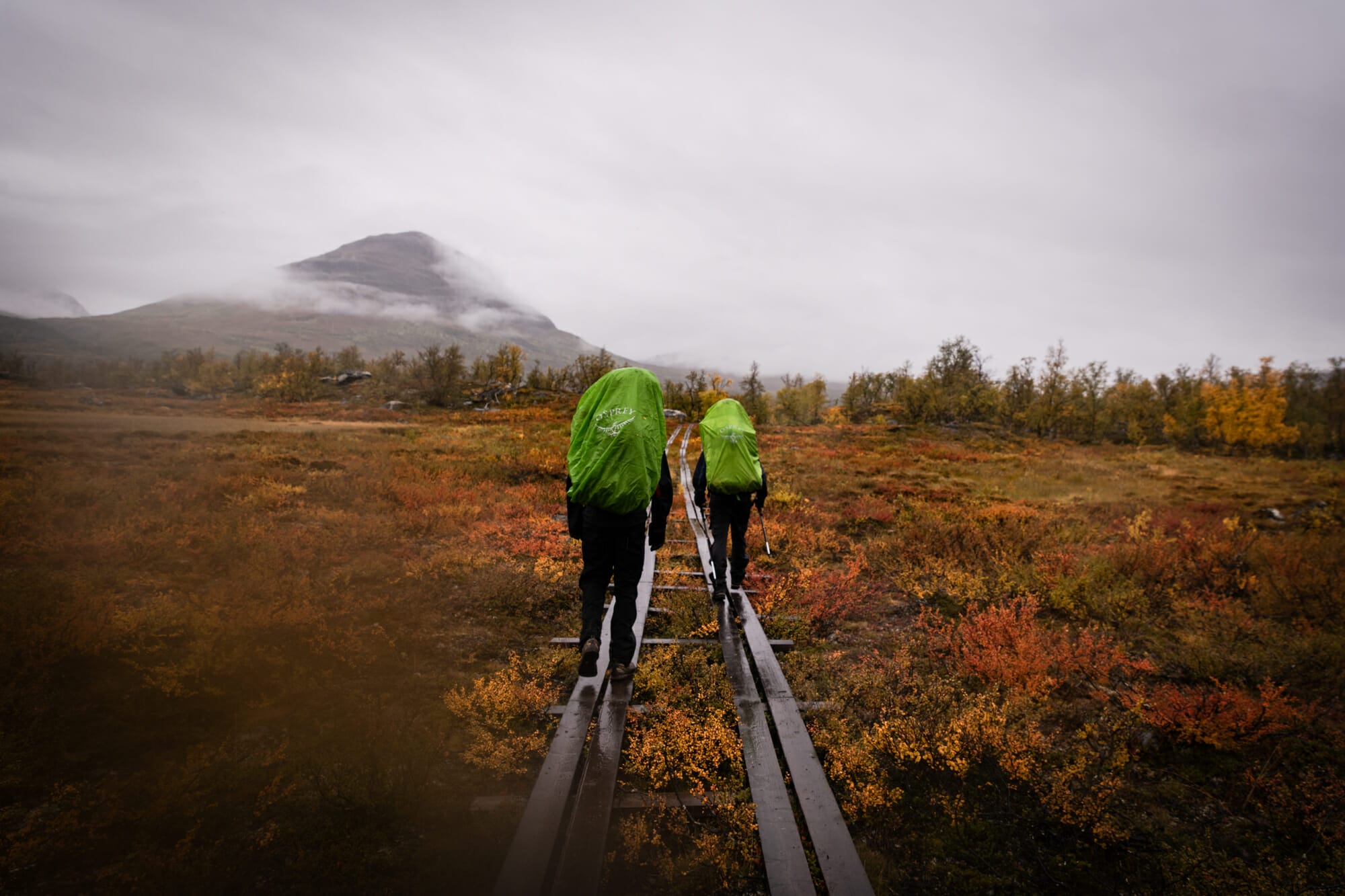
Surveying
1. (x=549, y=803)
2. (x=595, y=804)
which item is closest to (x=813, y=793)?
(x=595, y=804)

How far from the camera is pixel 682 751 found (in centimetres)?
396

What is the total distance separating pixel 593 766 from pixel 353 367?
101387 mm

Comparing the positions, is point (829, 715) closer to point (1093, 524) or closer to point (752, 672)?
point (752, 672)

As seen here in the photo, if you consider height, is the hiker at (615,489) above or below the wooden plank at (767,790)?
above

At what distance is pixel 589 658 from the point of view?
193 inches

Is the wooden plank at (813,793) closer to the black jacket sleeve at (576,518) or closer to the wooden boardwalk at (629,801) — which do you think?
the wooden boardwalk at (629,801)

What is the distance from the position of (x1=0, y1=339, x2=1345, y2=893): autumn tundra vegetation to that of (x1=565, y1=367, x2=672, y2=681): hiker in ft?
2.24

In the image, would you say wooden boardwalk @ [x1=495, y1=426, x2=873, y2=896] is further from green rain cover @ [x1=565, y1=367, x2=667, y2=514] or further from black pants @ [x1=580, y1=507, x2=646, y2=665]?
green rain cover @ [x1=565, y1=367, x2=667, y2=514]

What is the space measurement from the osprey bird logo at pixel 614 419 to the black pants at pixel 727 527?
8.21 feet

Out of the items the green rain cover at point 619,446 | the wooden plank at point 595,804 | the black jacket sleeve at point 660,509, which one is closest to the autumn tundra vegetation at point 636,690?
the wooden plank at point 595,804

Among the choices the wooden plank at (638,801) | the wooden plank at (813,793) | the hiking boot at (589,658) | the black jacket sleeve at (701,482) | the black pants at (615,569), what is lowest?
the wooden plank at (638,801)

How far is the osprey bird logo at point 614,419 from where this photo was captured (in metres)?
4.68

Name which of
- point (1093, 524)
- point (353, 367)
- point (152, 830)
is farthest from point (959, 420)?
point (353, 367)

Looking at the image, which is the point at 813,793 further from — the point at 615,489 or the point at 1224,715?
the point at 1224,715
